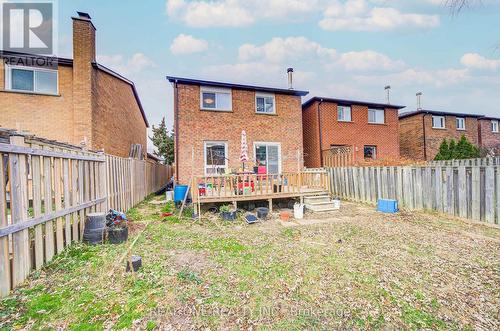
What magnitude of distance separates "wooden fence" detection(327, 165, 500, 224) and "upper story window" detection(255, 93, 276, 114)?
226 inches

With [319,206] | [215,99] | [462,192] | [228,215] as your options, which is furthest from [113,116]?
[462,192]

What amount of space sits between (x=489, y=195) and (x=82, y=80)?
1562cm

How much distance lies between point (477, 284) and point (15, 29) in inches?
683

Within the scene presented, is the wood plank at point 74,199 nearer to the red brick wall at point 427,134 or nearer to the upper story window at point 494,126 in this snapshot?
the red brick wall at point 427,134

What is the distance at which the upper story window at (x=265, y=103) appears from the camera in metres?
13.1

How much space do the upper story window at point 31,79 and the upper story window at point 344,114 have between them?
16432 millimetres

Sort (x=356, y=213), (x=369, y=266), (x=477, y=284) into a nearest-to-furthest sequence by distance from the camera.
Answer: (x=477, y=284) < (x=369, y=266) < (x=356, y=213)

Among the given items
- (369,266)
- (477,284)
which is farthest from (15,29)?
(477,284)

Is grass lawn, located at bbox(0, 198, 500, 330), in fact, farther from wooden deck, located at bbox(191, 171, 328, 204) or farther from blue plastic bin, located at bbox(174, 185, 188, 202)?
blue plastic bin, located at bbox(174, 185, 188, 202)

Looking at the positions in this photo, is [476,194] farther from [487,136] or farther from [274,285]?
[487,136]

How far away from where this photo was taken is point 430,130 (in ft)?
62.3

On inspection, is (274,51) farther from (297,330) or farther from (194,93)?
(297,330)

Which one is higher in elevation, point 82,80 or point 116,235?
point 82,80

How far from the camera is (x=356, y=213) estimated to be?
8.13m
